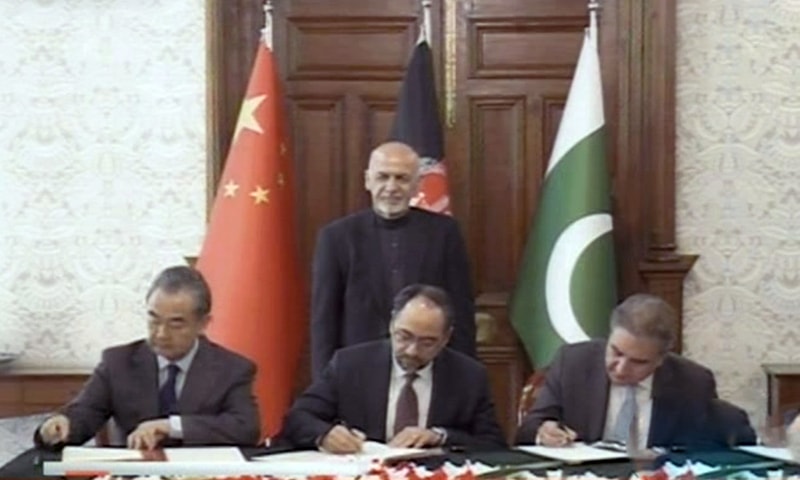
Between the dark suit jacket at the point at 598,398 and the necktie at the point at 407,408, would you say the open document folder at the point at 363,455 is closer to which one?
the necktie at the point at 407,408

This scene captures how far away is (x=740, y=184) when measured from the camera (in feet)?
17.3

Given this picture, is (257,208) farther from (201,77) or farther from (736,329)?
(736,329)

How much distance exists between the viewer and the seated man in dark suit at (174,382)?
11.1 ft

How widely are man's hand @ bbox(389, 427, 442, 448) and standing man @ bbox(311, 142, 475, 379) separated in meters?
1.00

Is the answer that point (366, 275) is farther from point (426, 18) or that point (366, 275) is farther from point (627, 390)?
point (426, 18)

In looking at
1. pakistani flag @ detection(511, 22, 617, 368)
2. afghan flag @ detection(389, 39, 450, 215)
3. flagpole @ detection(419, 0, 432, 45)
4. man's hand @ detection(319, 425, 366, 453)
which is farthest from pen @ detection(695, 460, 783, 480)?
flagpole @ detection(419, 0, 432, 45)

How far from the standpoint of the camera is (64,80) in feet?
17.6

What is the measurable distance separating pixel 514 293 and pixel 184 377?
202cm

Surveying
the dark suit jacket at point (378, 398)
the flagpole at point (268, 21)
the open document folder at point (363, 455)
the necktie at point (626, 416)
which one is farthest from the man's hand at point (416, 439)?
the flagpole at point (268, 21)

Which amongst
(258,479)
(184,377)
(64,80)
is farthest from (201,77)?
(258,479)

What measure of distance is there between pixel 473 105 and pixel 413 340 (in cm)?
202

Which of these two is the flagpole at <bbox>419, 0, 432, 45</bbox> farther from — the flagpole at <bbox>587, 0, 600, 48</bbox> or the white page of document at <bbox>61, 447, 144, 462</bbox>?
the white page of document at <bbox>61, 447, 144, 462</bbox>

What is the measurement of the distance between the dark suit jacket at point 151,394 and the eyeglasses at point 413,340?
1.29 feet

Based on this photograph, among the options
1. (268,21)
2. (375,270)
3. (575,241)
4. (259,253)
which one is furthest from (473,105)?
(375,270)
